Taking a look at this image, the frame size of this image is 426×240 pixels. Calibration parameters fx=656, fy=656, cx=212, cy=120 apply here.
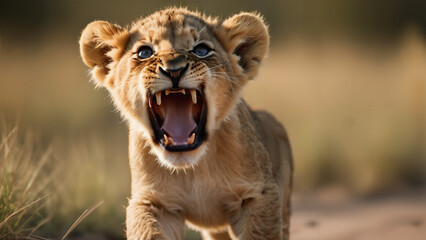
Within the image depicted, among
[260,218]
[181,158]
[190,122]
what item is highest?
[190,122]

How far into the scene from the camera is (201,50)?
13.5 feet

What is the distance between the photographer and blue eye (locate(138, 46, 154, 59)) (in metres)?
4.11

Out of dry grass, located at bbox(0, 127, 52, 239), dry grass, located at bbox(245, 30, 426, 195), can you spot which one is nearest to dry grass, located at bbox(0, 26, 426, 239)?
dry grass, located at bbox(245, 30, 426, 195)

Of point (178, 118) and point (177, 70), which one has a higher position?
point (177, 70)

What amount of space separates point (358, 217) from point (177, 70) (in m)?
4.44

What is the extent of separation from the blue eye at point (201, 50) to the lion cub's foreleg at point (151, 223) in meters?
1.05

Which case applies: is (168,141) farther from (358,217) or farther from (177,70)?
(358,217)

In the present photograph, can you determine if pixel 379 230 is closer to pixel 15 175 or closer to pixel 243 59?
pixel 243 59

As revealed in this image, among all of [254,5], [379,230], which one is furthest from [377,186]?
[254,5]

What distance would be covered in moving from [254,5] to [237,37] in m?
7.94

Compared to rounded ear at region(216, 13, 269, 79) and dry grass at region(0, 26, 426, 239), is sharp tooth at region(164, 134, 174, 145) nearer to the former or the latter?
rounded ear at region(216, 13, 269, 79)

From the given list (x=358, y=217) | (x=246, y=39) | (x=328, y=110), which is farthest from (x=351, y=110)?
(x=246, y=39)

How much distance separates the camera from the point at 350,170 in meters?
9.87

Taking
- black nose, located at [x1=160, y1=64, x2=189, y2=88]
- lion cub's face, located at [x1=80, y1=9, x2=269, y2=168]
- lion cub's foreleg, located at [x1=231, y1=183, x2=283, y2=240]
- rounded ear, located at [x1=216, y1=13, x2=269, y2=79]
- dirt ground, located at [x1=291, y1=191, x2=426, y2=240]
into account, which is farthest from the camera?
dirt ground, located at [x1=291, y1=191, x2=426, y2=240]
